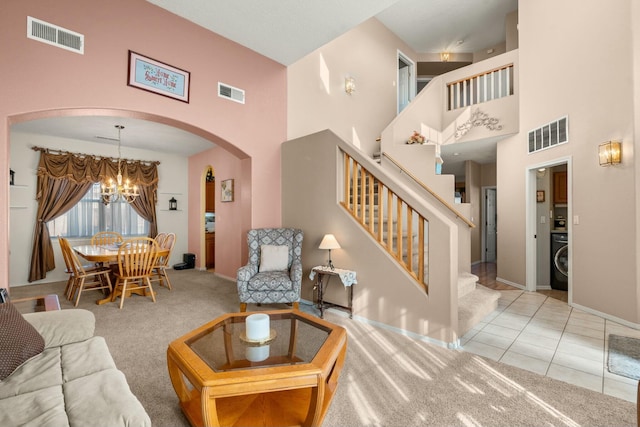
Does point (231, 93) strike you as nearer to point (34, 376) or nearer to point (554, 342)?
point (34, 376)

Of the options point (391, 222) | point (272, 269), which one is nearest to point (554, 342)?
point (391, 222)

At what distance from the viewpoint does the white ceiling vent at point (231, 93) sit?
379 cm

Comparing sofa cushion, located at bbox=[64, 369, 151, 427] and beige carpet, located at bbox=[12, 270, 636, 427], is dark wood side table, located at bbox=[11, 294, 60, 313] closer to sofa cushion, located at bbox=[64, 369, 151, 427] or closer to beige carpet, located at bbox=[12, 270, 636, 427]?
beige carpet, located at bbox=[12, 270, 636, 427]

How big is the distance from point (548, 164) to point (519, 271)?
6.04 ft

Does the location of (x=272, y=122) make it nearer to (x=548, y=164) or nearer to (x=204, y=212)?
(x=204, y=212)

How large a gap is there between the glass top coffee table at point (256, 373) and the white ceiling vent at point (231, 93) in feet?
9.96

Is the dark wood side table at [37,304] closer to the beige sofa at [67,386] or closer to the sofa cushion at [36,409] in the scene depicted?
the beige sofa at [67,386]

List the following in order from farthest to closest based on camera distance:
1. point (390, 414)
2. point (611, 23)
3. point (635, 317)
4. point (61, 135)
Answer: point (61, 135) → point (611, 23) → point (635, 317) → point (390, 414)

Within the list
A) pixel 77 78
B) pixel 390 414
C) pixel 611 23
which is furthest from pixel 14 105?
pixel 611 23

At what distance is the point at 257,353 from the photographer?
1.69 meters

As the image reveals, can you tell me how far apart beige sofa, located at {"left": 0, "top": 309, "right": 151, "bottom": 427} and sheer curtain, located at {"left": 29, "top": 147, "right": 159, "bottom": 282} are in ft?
15.5

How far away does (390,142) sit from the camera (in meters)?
5.46

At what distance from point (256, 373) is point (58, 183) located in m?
6.29

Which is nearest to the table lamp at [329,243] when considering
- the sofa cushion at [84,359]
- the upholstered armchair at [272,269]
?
the upholstered armchair at [272,269]
